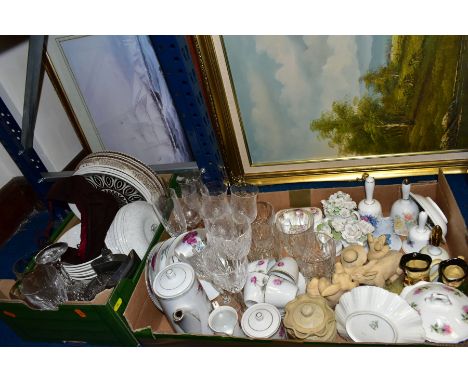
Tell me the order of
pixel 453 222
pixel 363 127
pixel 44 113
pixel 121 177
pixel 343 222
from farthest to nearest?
1. pixel 44 113
2. pixel 363 127
3. pixel 121 177
4. pixel 343 222
5. pixel 453 222

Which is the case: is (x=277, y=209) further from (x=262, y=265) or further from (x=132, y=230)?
(x=132, y=230)

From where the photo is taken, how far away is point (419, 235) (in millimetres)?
1082

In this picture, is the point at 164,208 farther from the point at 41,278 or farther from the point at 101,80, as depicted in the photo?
the point at 101,80

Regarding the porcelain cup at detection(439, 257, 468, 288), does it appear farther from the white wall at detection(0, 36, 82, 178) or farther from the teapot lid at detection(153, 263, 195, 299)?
the white wall at detection(0, 36, 82, 178)

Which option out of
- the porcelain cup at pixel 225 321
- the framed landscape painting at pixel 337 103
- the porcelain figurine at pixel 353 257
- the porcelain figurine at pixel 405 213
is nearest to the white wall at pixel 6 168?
the framed landscape painting at pixel 337 103

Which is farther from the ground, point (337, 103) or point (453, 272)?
point (337, 103)

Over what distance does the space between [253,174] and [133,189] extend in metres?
0.50

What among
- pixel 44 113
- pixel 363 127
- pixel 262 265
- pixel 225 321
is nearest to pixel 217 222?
pixel 262 265

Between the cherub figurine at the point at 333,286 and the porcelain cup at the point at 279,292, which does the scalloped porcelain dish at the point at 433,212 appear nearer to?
the cherub figurine at the point at 333,286

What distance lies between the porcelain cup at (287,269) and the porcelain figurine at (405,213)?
380 millimetres

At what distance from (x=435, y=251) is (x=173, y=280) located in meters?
0.68

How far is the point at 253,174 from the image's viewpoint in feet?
5.11

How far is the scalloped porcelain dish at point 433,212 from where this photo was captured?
1070 millimetres

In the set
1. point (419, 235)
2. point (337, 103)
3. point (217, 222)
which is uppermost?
point (337, 103)
